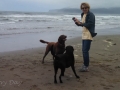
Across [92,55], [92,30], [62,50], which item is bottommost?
[92,55]

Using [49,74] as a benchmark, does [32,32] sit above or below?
below

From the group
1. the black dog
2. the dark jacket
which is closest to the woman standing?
the dark jacket

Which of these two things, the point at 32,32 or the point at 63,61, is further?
the point at 32,32

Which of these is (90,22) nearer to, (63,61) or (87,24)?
(87,24)

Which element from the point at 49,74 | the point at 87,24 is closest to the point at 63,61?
the point at 49,74

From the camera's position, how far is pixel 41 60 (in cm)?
749

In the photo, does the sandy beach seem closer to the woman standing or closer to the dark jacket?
the woman standing

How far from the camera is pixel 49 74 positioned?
19.1 feet

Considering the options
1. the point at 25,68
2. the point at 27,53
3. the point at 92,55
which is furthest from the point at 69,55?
the point at 27,53

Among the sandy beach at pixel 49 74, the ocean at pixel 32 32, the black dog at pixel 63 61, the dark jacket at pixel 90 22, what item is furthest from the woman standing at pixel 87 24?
the ocean at pixel 32 32

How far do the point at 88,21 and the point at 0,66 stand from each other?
3.07m

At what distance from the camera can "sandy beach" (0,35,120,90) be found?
4895 mm

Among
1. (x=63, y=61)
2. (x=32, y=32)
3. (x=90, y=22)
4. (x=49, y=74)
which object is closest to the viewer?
(x=63, y=61)

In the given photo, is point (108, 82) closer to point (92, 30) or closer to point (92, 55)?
point (92, 30)
